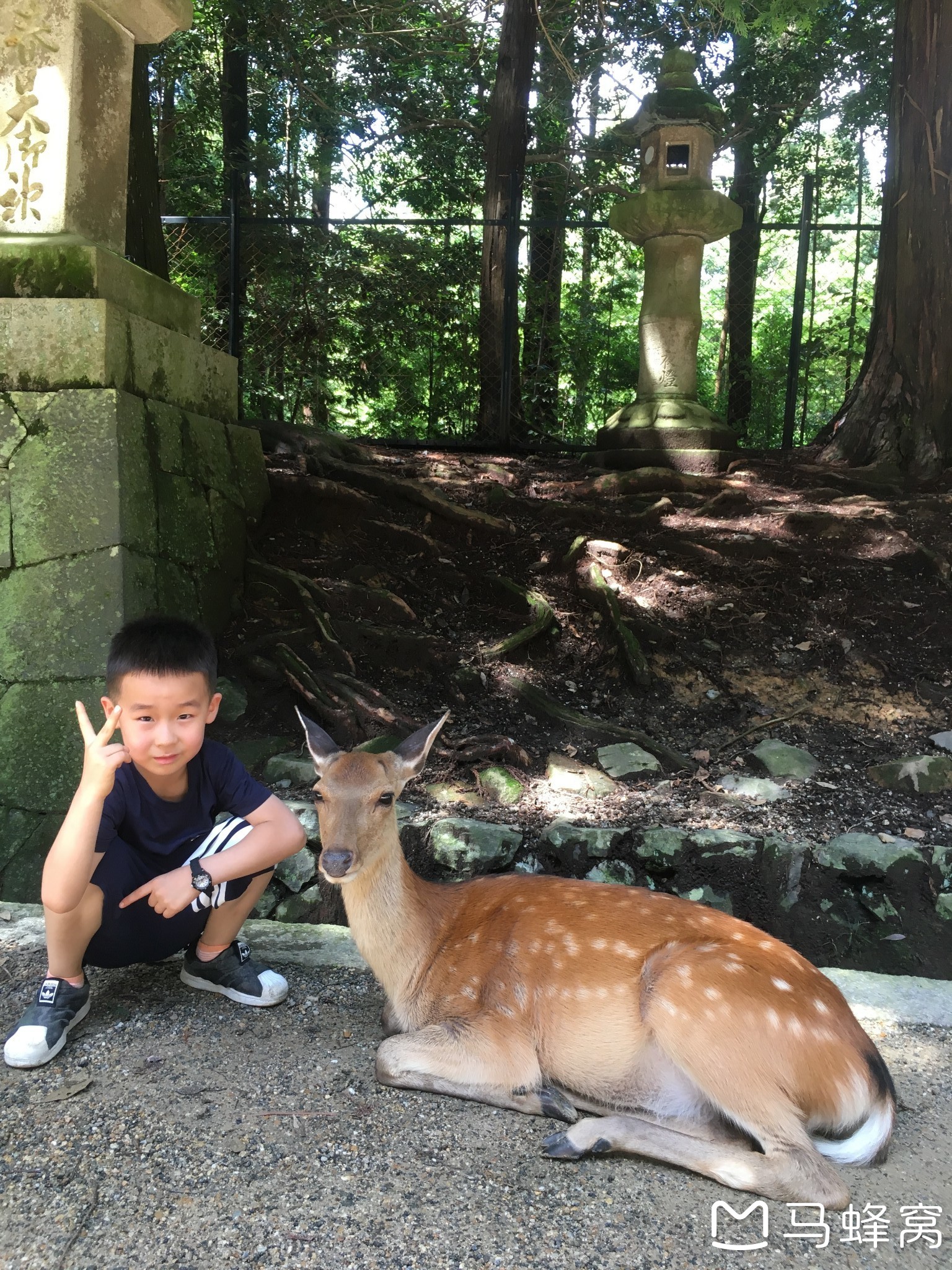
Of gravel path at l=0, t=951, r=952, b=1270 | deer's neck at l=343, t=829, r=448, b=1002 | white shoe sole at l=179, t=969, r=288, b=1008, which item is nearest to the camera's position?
gravel path at l=0, t=951, r=952, b=1270

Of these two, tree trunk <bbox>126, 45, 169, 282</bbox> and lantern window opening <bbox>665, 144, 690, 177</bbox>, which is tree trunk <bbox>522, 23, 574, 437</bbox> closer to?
lantern window opening <bbox>665, 144, 690, 177</bbox>

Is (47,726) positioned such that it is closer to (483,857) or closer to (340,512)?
(483,857)

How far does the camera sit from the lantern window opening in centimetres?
767

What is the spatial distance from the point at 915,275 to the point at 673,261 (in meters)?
1.83

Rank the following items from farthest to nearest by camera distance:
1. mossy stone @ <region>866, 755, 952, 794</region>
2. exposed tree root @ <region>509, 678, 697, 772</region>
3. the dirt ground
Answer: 1. exposed tree root @ <region>509, 678, 697, 772</region>
2. mossy stone @ <region>866, 755, 952, 794</region>
3. the dirt ground

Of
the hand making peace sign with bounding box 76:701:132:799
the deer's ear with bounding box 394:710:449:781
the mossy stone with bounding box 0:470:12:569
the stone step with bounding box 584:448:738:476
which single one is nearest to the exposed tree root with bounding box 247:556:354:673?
the mossy stone with bounding box 0:470:12:569

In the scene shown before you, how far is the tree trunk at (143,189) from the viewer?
18.7 feet

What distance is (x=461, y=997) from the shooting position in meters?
2.49

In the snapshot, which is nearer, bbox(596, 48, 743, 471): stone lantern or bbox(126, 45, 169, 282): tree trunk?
bbox(126, 45, 169, 282): tree trunk

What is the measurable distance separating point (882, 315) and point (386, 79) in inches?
254

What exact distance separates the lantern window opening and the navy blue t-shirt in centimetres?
682

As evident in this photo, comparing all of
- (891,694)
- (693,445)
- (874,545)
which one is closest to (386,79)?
(693,445)

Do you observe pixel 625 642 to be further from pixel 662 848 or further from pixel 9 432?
pixel 9 432

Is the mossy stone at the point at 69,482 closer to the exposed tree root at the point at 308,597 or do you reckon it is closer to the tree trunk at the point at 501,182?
the exposed tree root at the point at 308,597
